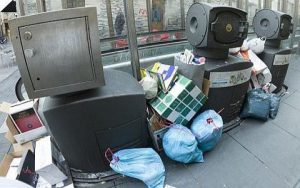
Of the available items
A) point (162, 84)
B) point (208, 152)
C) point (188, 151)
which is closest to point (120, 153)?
point (188, 151)

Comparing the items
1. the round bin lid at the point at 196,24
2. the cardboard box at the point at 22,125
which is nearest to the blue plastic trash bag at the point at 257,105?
the round bin lid at the point at 196,24

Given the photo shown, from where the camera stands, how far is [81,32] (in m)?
1.22

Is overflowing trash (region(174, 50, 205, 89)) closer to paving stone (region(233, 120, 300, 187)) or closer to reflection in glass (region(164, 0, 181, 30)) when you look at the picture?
paving stone (region(233, 120, 300, 187))

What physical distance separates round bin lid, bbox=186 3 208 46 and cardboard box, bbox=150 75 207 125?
17.1 inches

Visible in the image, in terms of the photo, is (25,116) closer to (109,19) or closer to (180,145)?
(180,145)

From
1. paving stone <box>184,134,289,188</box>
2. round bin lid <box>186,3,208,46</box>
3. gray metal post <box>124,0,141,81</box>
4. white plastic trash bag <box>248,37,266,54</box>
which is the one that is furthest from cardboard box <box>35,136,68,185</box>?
white plastic trash bag <box>248,37,266,54</box>

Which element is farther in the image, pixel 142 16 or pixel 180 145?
pixel 142 16

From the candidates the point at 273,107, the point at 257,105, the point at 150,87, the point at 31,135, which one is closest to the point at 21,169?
the point at 31,135

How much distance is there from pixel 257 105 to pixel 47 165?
1.91 metres

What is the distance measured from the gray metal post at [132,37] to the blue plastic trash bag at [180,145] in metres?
0.78

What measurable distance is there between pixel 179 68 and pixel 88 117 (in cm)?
87

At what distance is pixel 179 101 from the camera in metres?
1.80

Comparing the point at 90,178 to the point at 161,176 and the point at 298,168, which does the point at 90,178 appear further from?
the point at 298,168

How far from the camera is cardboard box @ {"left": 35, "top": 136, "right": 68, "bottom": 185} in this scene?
1470mm
